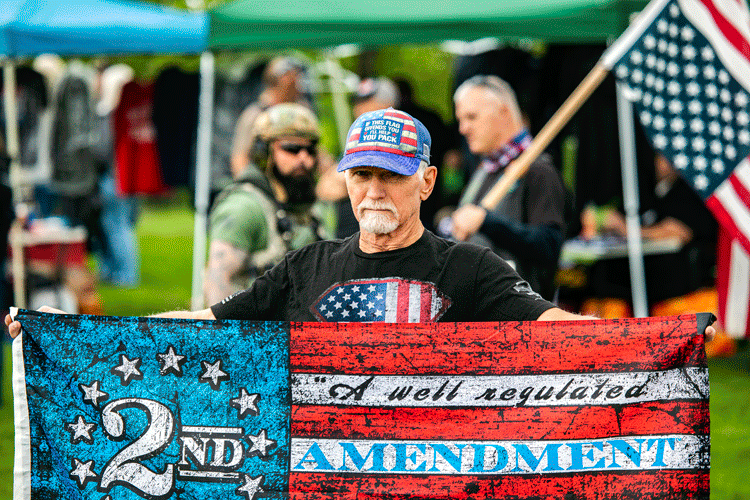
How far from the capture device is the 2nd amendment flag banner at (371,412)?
2.79 meters

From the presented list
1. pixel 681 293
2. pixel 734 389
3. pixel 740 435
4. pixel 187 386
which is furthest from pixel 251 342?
pixel 681 293

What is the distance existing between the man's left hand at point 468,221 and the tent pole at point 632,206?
8.99 feet

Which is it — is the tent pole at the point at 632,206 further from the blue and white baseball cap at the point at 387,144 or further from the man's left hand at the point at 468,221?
the blue and white baseball cap at the point at 387,144

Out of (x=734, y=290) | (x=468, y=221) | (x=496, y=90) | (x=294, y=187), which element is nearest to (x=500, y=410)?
(x=468, y=221)

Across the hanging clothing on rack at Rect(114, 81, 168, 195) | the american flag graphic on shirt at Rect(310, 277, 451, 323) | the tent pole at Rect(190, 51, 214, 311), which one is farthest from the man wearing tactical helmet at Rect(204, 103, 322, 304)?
the hanging clothing on rack at Rect(114, 81, 168, 195)

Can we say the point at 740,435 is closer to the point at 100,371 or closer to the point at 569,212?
the point at 569,212

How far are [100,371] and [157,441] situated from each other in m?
0.32

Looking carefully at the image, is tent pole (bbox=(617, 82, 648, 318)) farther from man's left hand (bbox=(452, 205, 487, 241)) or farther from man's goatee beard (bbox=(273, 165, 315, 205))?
man's goatee beard (bbox=(273, 165, 315, 205))

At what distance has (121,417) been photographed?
9.46ft

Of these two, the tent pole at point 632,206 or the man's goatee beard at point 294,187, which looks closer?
the man's goatee beard at point 294,187

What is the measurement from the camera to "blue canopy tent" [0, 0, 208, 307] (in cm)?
708

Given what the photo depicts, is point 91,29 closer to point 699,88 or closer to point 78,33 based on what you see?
point 78,33

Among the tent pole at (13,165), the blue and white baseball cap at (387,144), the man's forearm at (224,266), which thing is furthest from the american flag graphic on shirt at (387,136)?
the tent pole at (13,165)

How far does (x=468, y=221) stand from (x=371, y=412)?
202 centimetres
